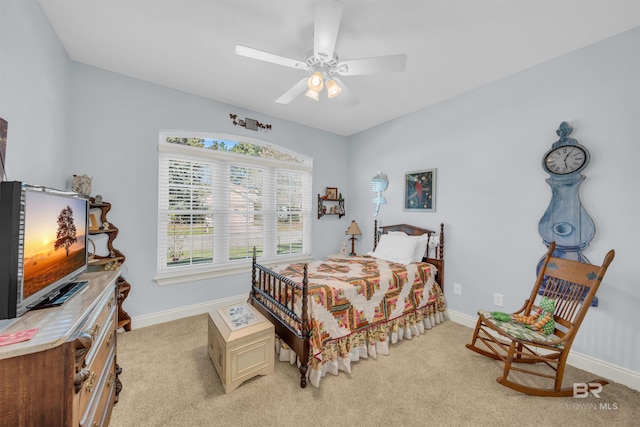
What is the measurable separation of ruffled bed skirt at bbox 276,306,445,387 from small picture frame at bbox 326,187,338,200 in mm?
2366

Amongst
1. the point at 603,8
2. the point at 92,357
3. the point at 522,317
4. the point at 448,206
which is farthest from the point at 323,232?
the point at 603,8

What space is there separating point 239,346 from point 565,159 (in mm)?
3286

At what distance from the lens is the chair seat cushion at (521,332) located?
6.15ft

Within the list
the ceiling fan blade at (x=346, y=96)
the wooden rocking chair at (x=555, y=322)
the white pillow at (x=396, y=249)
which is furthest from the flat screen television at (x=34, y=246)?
the white pillow at (x=396, y=249)

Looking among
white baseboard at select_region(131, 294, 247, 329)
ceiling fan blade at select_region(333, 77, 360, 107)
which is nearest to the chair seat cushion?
ceiling fan blade at select_region(333, 77, 360, 107)

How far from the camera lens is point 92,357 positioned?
1137mm

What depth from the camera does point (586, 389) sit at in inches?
74.6

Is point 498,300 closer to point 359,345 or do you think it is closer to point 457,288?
point 457,288

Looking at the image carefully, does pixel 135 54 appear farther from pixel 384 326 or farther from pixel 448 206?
pixel 448 206

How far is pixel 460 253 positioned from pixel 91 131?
4.40 meters

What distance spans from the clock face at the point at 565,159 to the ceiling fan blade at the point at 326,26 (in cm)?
230

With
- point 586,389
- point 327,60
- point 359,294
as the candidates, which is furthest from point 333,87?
point 586,389

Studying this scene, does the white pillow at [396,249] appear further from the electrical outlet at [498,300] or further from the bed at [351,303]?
the electrical outlet at [498,300]

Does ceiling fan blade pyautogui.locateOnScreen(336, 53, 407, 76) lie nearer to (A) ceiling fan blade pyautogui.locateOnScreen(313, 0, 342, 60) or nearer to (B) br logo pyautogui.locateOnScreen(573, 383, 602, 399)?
(A) ceiling fan blade pyautogui.locateOnScreen(313, 0, 342, 60)
